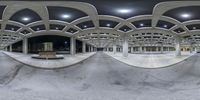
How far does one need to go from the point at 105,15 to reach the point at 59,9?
18.0 ft

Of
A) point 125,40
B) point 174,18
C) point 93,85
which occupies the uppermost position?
point 174,18

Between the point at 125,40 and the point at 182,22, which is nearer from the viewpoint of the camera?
the point at 182,22

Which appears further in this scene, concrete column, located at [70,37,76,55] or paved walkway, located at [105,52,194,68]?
concrete column, located at [70,37,76,55]

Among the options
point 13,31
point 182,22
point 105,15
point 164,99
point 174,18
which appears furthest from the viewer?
point 13,31

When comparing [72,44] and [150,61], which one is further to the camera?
[72,44]

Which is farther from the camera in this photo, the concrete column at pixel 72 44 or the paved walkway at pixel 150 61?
the concrete column at pixel 72 44

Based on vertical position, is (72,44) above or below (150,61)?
above

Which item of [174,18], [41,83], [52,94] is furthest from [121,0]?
[174,18]

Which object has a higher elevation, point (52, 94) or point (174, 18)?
point (174, 18)

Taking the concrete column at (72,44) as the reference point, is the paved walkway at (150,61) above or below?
below

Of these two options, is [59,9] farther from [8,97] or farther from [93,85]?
[8,97]

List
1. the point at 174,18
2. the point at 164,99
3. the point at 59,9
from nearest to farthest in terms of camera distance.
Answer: the point at 164,99 → the point at 59,9 → the point at 174,18

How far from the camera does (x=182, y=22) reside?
82.2 feet

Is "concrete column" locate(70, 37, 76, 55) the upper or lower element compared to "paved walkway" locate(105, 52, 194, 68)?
upper
